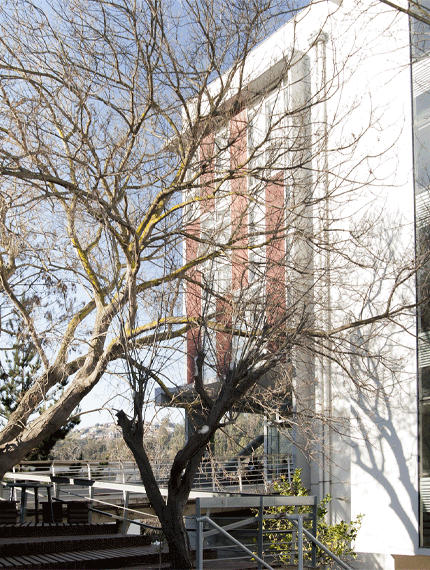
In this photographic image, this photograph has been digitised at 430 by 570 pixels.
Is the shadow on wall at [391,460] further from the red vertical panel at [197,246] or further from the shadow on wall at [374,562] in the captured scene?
the red vertical panel at [197,246]

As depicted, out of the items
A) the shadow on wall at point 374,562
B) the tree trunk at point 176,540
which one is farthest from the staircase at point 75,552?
the shadow on wall at point 374,562

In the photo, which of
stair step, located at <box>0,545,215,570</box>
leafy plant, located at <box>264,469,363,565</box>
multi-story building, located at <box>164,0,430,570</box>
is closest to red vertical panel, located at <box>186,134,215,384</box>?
multi-story building, located at <box>164,0,430,570</box>

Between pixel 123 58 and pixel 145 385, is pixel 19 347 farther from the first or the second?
pixel 123 58

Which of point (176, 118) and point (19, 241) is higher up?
point (176, 118)

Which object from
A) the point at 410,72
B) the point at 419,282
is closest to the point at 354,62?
the point at 410,72

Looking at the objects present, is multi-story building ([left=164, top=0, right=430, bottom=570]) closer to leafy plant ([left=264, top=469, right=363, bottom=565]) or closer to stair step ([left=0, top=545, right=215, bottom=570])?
leafy plant ([left=264, top=469, right=363, bottom=565])

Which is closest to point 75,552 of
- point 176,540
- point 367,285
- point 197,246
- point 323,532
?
point 176,540

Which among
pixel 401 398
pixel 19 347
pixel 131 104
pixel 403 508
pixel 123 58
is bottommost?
pixel 403 508

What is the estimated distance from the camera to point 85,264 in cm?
1094

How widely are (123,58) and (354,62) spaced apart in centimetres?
772

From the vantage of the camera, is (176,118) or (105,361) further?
(176,118)

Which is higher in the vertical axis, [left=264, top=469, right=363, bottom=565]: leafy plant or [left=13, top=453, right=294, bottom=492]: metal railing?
[left=13, top=453, right=294, bottom=492]: metal railing

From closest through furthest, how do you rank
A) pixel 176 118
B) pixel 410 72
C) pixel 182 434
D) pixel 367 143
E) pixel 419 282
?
pixel 176 118 < pixel 419 282 < pixel 410 72 < pixel 367 143 < pixel 182 434

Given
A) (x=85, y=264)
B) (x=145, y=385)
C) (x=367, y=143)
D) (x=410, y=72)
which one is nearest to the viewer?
(x=145, y=385)
